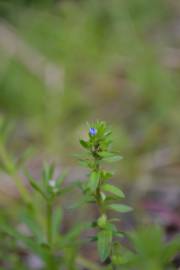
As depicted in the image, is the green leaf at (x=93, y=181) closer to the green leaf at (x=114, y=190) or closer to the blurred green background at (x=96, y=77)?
the green leaf at (x=114, y=190)

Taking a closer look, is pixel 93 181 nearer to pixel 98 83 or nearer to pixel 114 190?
pixel 114 190

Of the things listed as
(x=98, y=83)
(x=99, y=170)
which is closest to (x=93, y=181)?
(x=99, y=170)

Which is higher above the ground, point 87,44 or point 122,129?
point 87,44

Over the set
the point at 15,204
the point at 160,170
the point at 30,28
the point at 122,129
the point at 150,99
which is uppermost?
the point at 30,28

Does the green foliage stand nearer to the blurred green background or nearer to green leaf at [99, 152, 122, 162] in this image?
green leaf at [99, 152, 122, 162]

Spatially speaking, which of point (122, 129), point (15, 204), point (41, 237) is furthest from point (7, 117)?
point (41, 237)

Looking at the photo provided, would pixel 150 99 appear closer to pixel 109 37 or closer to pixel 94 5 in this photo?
pixel 109 37

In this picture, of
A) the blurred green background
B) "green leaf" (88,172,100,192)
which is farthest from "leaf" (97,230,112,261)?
the blurred green background

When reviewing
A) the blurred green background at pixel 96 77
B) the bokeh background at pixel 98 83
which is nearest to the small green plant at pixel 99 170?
the bokeh background at pixel 98 83
